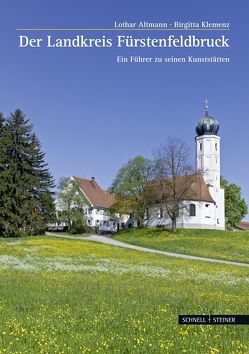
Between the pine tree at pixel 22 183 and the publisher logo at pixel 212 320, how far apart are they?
55871mm

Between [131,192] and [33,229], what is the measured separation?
21584mm

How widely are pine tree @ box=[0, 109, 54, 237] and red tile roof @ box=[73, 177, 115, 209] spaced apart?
94.8 feet

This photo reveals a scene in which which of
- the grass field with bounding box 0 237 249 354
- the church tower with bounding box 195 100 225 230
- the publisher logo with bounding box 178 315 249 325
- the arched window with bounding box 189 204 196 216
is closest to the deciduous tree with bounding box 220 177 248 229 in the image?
the church tower with bounding box 195 100 225 230

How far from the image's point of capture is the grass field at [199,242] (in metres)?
50.2

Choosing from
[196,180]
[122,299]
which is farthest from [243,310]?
[196,180]

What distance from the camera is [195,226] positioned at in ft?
268

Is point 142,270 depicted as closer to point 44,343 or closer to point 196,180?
point 44,343

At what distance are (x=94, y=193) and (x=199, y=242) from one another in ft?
163

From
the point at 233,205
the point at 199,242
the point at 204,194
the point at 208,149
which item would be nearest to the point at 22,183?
the point at 199,242

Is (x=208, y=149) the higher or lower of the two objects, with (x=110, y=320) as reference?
higher

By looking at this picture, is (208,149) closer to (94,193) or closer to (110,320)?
(94,193)

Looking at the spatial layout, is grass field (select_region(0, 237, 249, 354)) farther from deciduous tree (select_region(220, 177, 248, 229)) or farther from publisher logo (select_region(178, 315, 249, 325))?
deciduous tree (select_region(220, 177, 248, 229))

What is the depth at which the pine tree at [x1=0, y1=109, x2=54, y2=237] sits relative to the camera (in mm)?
64562

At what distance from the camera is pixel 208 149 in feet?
298
